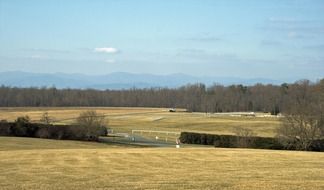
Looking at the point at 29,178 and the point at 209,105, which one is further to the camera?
the point at 209,105

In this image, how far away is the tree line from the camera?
146150 mm

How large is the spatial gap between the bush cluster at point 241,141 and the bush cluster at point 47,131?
1302 cm

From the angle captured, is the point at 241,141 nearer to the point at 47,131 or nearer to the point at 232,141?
the point at 232,141

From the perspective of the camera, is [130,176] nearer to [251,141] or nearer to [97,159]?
[97,159]

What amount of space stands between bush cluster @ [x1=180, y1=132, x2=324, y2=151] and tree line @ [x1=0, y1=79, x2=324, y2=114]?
63.6m

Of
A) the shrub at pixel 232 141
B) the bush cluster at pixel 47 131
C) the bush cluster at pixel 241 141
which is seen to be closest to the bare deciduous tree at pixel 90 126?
the bush cluster at pixel 47 131

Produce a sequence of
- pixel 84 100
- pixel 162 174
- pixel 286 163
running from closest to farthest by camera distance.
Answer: pixel 162 174, pixel 286 163, pixel 84 100

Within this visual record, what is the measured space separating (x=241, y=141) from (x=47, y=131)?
24.4 meters

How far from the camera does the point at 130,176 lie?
1978cm

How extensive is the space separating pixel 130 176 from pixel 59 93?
171 m

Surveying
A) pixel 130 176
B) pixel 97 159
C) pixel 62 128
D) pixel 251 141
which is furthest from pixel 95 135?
pixel 130 176

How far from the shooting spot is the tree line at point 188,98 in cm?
14615

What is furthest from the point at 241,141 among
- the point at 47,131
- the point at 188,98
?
the point at 188,98

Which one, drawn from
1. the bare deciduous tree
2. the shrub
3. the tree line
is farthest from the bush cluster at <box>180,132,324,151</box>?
the tree line
